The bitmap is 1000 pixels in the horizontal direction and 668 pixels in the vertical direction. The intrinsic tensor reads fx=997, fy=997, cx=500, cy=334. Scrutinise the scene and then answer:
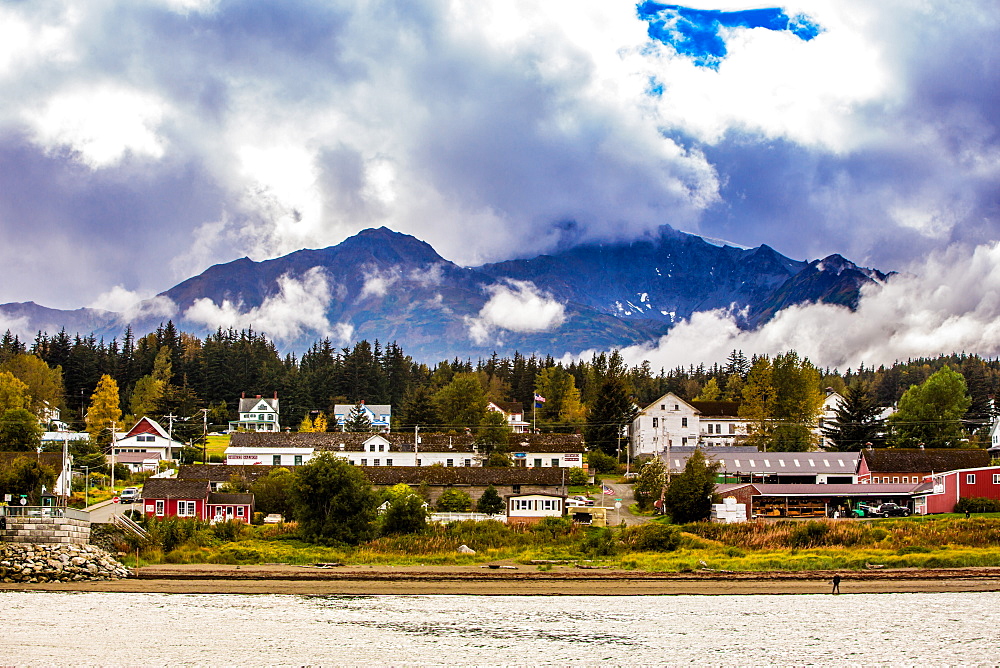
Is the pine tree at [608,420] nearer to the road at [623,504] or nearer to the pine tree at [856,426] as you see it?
the road at [623,504]

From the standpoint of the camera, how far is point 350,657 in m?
29.7

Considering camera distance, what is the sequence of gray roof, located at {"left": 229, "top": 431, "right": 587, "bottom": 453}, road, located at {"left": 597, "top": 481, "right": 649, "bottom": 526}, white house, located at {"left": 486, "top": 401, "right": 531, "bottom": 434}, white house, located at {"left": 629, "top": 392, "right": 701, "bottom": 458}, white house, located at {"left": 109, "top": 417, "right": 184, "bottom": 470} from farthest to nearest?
white house, located at {"left": 486, "top": 401, "right": 531, "bottom": 434} < white house, located at {"left": 629, "top": 392, "right": 701, "bottom": 458} < white house, located at {"left": 109, "top": 417, "right": 184, "bottom": 470} < gray roof, located at {"left": 229, "top": 431, "right": 587, "bottom": 453} < road, located at {"left": 597, "top": 481, "right": 649, "bottom": 526}

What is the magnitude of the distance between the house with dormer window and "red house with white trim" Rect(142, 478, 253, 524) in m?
60.2

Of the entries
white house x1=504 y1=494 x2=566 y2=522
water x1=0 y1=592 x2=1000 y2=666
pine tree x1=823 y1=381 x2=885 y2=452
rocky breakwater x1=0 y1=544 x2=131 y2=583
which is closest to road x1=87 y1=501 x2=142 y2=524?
rocky breakwater x1=0 y1=544 x2=131 y2=583

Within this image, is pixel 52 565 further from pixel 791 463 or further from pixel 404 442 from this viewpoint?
pixel 791 463

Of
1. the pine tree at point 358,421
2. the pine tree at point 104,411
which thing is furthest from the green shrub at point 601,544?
the pine tree at point 358,421

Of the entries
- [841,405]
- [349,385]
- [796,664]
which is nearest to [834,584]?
[796,664]

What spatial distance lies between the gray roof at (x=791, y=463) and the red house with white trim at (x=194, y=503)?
34.3m

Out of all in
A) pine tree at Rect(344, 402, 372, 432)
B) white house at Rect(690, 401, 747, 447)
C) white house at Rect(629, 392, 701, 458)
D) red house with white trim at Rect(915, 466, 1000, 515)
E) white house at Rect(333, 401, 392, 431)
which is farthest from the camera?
white house at Rect(333, 401, 392, 431)

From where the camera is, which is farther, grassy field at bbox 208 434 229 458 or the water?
grassy field at bbox 208 434 229 458

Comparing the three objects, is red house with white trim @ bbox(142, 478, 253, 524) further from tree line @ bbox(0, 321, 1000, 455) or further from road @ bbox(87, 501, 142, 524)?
tree line @ bbox(0, 321, 1000, 455)

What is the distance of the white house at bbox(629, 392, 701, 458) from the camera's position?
106m

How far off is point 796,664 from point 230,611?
20.4m

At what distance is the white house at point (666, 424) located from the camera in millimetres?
105688
